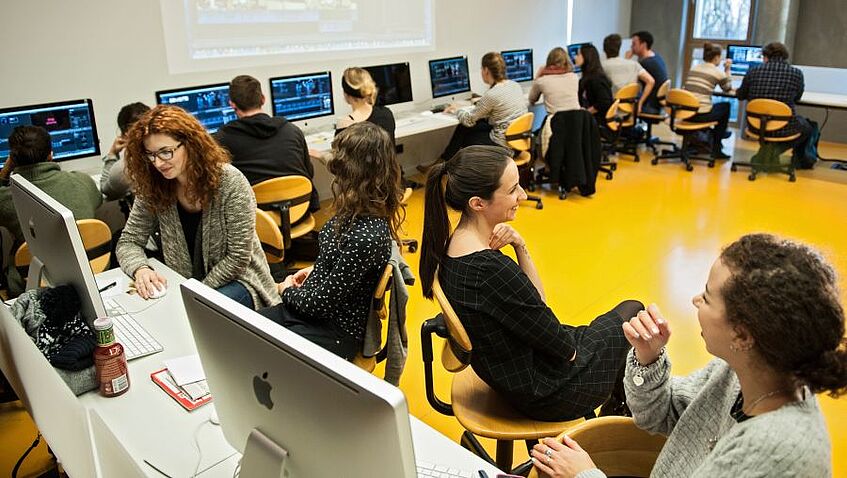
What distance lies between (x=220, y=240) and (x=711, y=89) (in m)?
5.95

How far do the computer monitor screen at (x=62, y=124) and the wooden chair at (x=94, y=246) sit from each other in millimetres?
875

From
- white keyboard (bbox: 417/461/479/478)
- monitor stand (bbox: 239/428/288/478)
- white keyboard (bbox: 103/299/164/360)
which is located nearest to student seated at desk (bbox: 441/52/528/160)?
white keyboard (bbox: 103/299/164/360)

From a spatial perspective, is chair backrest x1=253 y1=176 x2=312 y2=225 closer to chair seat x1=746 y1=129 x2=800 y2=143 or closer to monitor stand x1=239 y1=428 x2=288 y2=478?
monitor stand x1=239 y1=428 x2=288 y2=478

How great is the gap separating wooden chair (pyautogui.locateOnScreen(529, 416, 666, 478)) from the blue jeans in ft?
4.45

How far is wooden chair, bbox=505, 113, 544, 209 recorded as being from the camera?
5582mm

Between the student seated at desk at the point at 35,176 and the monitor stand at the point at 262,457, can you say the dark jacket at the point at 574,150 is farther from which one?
the monitor stand at the point at 262,457

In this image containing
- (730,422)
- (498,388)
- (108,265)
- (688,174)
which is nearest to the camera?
(730,422)

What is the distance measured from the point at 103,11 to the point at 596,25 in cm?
602

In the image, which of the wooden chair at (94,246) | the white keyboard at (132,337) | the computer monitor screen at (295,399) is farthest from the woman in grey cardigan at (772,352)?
the wooden chair at (94,246)

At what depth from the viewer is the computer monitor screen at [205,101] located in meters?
4.52

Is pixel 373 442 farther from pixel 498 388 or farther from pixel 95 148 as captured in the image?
pixel 95 148

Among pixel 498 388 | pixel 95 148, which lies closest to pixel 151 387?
pixel 498 388

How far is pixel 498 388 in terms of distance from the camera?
2.09 m

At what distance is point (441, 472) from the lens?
1.50 m
